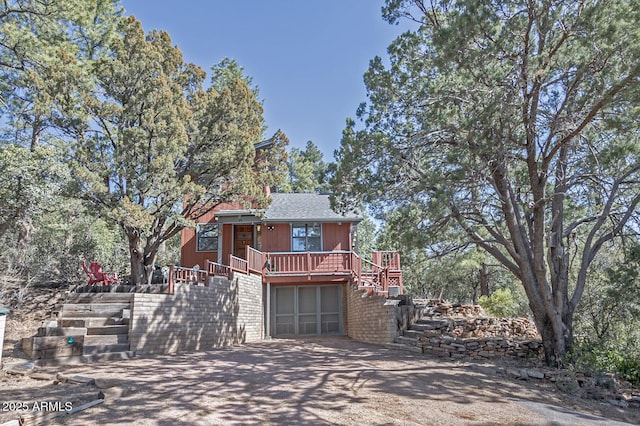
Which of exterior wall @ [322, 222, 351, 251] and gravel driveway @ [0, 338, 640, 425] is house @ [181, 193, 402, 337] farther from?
gravel driveway @ [0, 338, 640, 425]

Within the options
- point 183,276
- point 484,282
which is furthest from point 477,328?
point 484,282

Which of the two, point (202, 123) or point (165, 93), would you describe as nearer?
point (165, 93)

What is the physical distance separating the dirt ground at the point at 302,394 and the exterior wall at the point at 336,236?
307 inches

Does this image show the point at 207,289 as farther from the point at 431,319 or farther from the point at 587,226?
the point at 587,226

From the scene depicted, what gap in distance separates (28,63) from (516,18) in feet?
49.8

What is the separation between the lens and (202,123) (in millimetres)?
12109

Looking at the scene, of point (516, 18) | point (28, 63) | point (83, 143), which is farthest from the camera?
point (28, 63)

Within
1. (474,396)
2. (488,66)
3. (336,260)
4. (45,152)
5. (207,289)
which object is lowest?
(474,396)

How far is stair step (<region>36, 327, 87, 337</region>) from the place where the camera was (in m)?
8.41

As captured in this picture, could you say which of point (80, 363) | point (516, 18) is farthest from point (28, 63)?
point (516, 18)

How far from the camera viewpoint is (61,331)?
8438mm

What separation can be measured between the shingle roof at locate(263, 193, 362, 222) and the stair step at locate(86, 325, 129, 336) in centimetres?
669

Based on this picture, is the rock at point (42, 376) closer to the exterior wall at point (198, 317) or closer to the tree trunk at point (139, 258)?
the exterior wall at point (198, 317)

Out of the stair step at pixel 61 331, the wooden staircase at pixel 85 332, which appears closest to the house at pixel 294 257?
the wooden staircase at pixel 85 332
